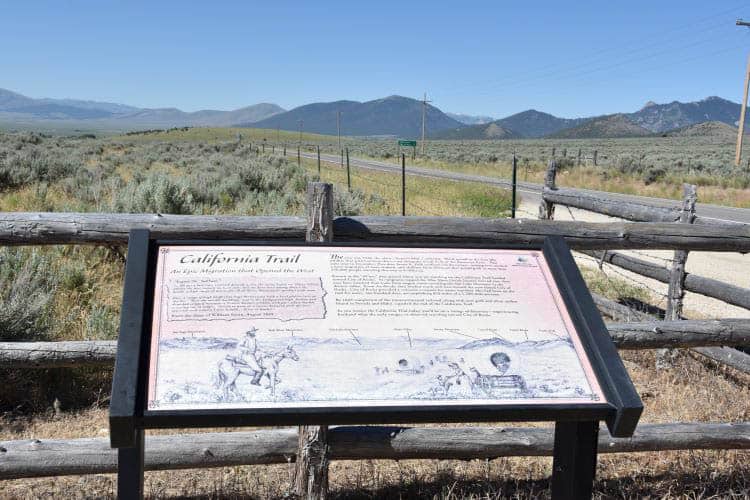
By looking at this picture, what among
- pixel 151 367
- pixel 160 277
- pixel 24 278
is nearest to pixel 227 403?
pixel 151 367

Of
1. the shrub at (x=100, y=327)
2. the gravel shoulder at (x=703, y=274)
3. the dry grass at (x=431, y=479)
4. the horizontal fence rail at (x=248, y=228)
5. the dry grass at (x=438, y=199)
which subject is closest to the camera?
the horizontal fence rail at (x=248, y=228)

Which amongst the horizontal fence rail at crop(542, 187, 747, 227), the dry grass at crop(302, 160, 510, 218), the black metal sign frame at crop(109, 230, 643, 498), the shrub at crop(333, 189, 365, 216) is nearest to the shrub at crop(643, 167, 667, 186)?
the dry grass at crop(302, 160, 510, 218)

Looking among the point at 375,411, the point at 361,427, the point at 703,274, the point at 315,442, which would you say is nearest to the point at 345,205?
the point at 703,274

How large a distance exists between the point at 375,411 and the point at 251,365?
42cm

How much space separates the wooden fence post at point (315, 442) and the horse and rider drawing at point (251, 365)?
36.9 inches

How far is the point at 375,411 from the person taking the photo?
1.93m

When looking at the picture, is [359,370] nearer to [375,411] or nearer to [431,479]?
[375,411]

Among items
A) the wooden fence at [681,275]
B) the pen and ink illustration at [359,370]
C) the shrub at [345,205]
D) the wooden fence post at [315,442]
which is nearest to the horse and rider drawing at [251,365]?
the pen and ink illustration at [359,370]

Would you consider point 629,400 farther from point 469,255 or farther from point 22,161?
point 22,161

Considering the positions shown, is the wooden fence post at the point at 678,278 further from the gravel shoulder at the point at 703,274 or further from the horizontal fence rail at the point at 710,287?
the gravel shoulder at the point at 703,274

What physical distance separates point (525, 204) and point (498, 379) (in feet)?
52.9

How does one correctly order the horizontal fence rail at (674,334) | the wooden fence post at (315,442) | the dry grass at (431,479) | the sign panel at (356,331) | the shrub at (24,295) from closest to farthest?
the sign panel at (356,331), the wooden fence post at (315,442), the dry grass at (431,479), the horizontal fence rail at (674,334), the shrub at (24,295)

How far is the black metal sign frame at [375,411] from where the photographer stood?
73.7 inches

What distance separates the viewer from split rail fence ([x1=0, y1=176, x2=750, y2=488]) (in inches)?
118
